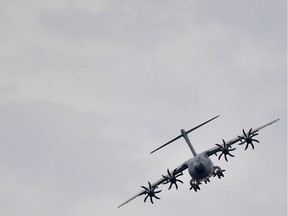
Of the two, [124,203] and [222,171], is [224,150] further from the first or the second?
[124,203]

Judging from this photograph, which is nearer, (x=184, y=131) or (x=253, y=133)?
(x=253, y=133)

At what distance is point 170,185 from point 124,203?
32.7 ft

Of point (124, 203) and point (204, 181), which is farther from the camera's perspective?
point (124, 203)

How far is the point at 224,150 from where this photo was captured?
113250 millimetres

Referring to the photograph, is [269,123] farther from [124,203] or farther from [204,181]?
[124,203]

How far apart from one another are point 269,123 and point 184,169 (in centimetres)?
1456

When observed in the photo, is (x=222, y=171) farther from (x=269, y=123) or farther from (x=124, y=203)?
(x=124, y=203)

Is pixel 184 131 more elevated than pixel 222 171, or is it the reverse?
pixel 184 131

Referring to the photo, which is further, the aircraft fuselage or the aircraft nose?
the aircraft fuselage

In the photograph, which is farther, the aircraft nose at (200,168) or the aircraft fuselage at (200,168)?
the aircraft fuselage at (200,168)

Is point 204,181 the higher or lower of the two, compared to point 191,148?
lower

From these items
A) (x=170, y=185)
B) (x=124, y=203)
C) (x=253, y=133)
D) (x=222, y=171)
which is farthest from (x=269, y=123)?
(x=124, y=203)

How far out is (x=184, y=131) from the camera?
12231cm

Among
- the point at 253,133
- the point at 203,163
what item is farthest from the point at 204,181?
the point at 253,133
